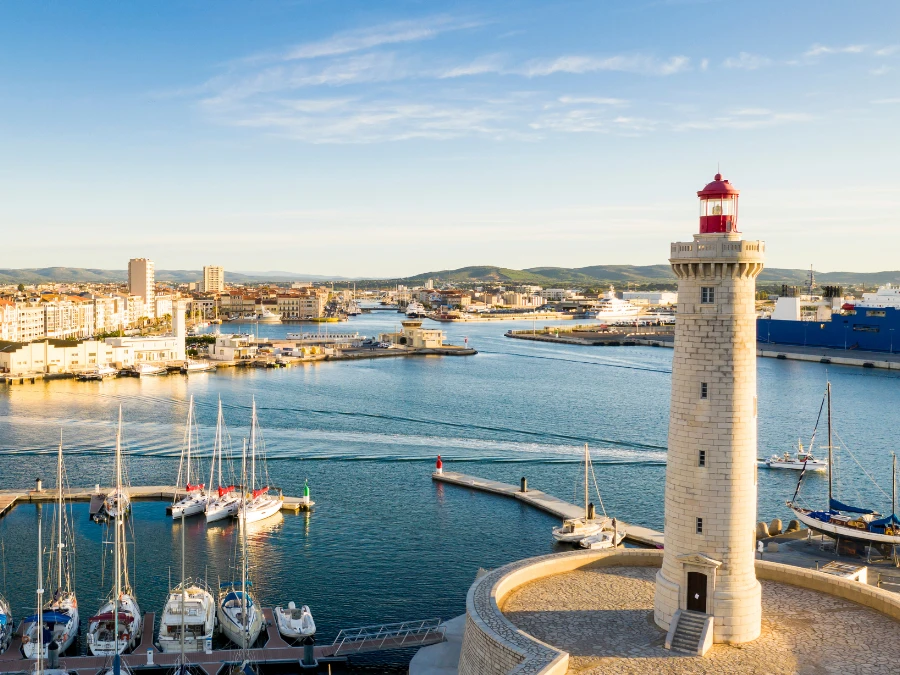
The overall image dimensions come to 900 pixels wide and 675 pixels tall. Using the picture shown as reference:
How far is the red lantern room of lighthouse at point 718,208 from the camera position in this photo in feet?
30.7

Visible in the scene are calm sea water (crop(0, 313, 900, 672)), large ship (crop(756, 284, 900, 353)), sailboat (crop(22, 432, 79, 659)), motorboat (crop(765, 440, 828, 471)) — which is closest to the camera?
sailboat (crop(22, 432, 79, 659))

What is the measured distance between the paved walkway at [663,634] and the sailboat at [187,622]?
223 inches

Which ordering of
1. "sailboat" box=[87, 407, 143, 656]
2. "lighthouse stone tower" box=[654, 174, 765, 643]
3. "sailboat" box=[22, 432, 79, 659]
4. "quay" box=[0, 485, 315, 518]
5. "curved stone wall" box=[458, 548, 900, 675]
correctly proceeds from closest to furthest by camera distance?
"curved stone wall" box=[458, 548, 900, 675]
"lighthouse stone tower" box=[654, 174, 765, 643]
"sailboat" box=[22, 432, 79, 659]
"sailboat" box=[87, 407, 143, 656]
"quay" box=[0, 485, 315, 518]

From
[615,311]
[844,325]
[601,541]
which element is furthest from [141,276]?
[601,541]

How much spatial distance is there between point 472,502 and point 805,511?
8500 mm

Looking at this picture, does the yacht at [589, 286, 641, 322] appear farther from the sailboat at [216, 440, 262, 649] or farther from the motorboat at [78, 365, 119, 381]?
the sailboat at [216, 440, 262, 649]

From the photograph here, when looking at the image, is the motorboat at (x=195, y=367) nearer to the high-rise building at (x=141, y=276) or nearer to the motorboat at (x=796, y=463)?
the motorboat at (x=796, y=463)

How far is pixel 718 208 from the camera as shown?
372 inches

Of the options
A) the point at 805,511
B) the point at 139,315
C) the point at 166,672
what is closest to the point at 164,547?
the point at 166,672

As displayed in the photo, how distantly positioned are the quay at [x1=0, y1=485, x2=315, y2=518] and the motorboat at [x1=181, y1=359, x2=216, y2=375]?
3485 centimetres

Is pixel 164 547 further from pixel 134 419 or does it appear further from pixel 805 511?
pixel 134 419

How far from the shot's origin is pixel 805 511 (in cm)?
1870

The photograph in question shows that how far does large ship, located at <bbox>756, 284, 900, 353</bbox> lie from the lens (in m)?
63.0

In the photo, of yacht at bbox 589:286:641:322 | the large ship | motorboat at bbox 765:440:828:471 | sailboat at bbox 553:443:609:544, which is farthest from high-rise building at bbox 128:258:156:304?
sailboat at bbox 553:443:609:544
